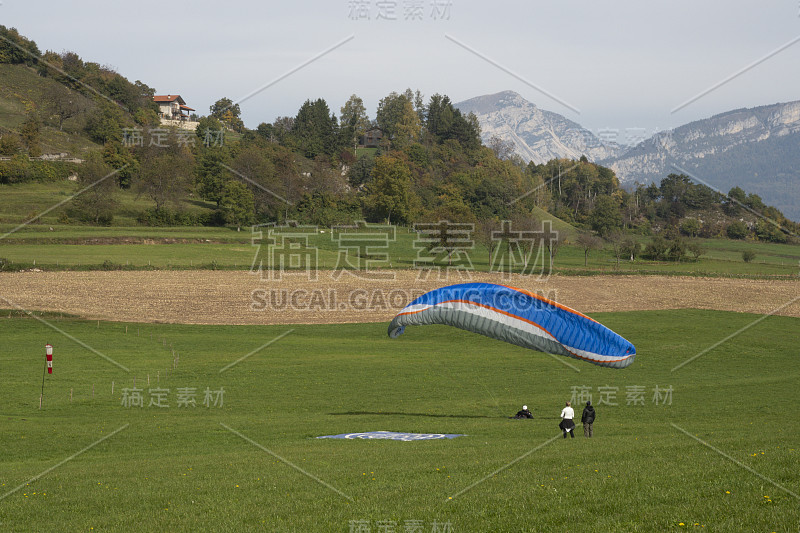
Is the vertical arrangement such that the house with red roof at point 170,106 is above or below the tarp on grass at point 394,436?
above

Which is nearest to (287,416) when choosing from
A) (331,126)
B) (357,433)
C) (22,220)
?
(357,433)

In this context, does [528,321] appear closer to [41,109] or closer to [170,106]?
[41,109]

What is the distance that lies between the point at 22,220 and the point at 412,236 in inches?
2322

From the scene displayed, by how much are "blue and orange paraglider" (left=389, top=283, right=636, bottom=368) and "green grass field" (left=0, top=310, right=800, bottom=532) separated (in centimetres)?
265

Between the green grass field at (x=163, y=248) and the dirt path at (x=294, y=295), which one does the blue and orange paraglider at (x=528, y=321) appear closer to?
the dirt path at (x=294, y=295)

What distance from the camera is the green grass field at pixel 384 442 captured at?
11.1 m

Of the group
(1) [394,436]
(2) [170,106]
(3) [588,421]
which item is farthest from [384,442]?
(2) [170,106]

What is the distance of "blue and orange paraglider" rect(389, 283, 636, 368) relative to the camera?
21844 mm

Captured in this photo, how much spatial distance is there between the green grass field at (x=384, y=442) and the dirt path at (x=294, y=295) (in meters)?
5.32

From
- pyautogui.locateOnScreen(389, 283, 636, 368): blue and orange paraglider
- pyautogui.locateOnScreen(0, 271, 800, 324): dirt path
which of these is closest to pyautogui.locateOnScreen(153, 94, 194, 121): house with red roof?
pyautogui.locateOnScreen(0, 271, 800, 324): dirt path

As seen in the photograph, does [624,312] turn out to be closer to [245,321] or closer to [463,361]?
[463,361]

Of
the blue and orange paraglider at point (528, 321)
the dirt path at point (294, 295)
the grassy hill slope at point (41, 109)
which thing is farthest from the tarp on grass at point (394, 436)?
the grassy hill slope at point (41, 109)

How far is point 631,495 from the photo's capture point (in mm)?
11172

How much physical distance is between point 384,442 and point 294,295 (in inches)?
1716
